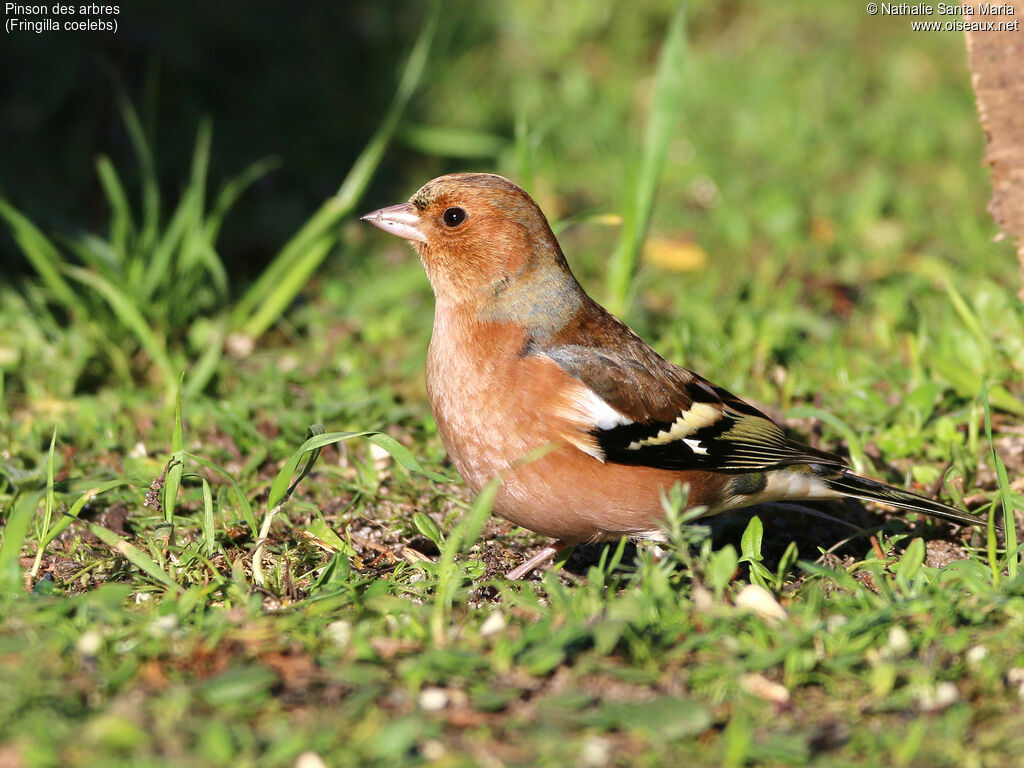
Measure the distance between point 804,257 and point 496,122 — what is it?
2.54 metres

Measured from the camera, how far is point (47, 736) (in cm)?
238

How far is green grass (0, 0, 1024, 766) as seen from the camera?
2.59m

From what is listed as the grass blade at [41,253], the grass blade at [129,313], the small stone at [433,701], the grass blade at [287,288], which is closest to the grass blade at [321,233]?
the grass blade at [287,288]

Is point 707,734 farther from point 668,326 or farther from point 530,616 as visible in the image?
point 668,326

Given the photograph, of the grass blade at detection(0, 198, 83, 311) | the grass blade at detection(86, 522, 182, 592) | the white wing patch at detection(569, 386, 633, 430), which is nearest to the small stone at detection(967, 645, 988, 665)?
the white wing patch at detection(569, 386, 633, 430)

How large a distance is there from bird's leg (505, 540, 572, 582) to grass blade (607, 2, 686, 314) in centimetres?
159

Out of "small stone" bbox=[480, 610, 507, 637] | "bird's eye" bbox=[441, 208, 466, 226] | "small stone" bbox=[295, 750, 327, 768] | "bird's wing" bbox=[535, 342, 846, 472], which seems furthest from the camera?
"bird's eye" bbox=[441, 208, 466, 226]

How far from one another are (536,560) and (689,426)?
0.70 metres

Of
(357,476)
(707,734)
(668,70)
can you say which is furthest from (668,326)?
(707,734)

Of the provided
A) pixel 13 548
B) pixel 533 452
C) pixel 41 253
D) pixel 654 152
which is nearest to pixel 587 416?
pixel 533 452

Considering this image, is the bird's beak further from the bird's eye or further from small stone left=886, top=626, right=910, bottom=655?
small stone left=886, top=626, right=910, bottom=655

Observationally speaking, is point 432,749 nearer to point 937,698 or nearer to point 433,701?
point 433,701

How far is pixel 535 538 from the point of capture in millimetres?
4254

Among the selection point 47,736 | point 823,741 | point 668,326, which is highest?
point 668,326
